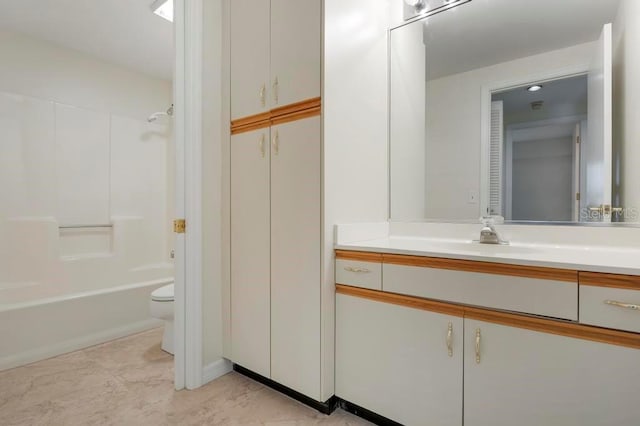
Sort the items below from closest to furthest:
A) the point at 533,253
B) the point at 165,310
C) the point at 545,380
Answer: the point at 545,380
the point at 533,253
the point at 165,310

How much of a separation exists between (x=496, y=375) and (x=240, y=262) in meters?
1.33

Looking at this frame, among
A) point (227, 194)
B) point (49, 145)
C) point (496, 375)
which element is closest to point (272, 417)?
point (496, 375)

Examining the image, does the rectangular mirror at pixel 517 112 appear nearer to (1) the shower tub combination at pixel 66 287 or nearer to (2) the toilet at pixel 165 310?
(2) the toilet at pixel 165 310

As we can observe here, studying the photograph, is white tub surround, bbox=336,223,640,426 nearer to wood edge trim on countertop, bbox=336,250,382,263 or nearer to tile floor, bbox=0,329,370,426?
wood edge trim on countertop, bbox=336,250,382,263

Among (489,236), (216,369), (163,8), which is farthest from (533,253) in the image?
(163,8)

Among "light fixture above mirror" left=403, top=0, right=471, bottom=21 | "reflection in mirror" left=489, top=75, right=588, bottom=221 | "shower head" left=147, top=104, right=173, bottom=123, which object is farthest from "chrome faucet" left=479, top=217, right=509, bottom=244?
"shower head" left=147, top=104, right=173, bottom=123

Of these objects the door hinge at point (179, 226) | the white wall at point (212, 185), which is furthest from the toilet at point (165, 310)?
the door hinge at point (179, 226)

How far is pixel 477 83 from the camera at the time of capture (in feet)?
5.74

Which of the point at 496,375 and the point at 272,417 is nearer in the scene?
the point at 496,375

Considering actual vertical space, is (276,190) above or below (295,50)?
below

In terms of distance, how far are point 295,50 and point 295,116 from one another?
12.5 inches

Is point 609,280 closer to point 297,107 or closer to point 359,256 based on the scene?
point 359,256

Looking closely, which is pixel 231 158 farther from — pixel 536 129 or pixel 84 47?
pixel 84 47

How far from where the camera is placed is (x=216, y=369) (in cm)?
187
